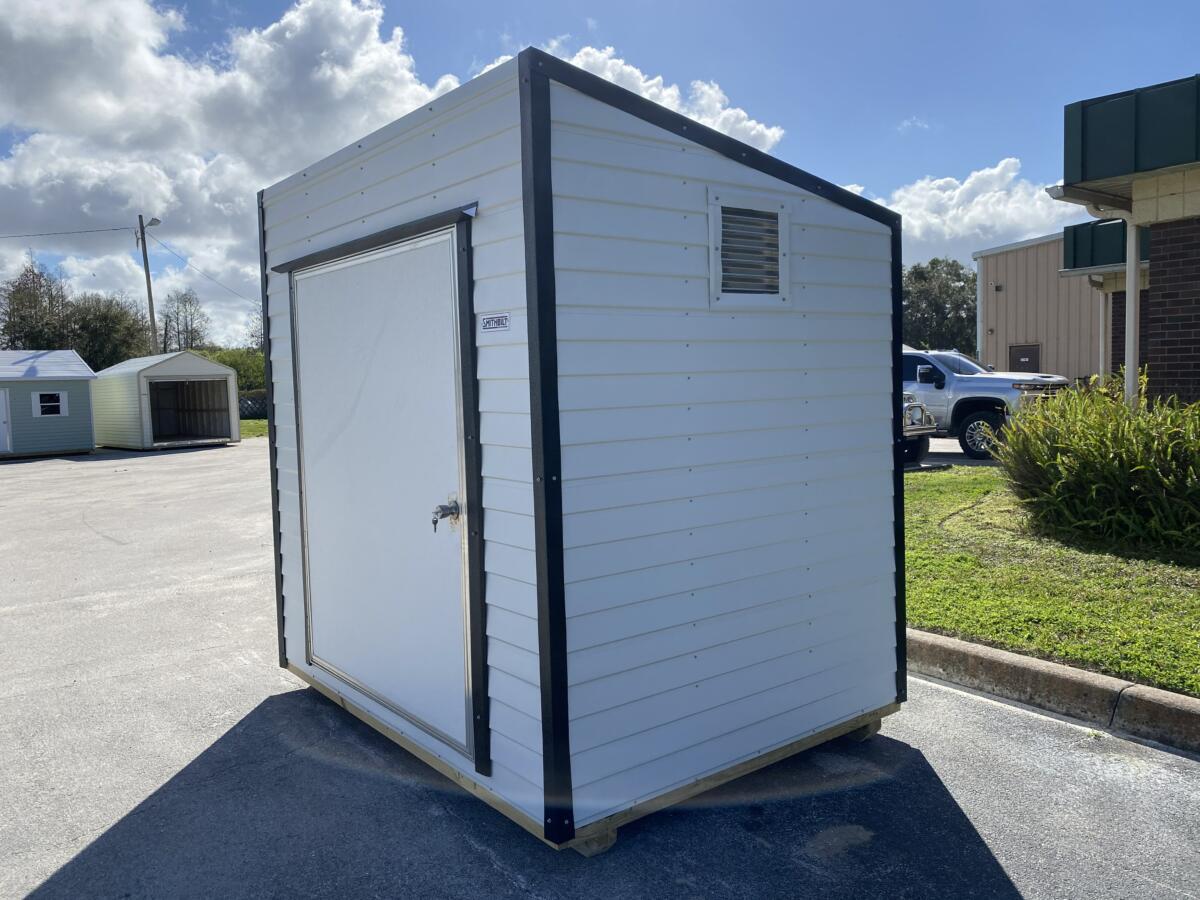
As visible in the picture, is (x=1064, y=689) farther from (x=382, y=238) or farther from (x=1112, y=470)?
(x=382, y=238)

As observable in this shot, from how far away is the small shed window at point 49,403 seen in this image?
78.0 ft

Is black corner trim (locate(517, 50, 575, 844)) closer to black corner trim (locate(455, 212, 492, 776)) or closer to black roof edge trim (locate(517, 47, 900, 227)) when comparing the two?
black roof edge trim (locate(517, 47, 900, 227))

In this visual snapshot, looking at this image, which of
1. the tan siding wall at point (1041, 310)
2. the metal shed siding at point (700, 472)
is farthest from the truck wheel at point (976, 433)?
the metal shed siding at point (700, 472)

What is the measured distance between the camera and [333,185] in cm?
433

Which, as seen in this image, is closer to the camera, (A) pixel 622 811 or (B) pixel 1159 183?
(A) pixel 622 811

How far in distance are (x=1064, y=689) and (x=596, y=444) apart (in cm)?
275

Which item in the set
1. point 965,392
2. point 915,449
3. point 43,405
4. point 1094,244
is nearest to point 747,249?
point 915,449

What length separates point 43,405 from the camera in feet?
78.4

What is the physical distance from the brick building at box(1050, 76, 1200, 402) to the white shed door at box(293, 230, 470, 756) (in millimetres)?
7209

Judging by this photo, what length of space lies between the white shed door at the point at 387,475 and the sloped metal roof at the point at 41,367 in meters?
22.9

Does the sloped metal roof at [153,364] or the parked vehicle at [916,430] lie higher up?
the sloped metal roof at [153,364]

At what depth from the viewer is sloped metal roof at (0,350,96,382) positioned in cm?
2345

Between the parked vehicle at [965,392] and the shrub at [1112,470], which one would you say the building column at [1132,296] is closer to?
the shrub at [1112,470]

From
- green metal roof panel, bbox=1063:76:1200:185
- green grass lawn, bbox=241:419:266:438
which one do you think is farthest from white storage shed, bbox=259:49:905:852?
Answer: green grass lawn, bbox=241:419:266:438
